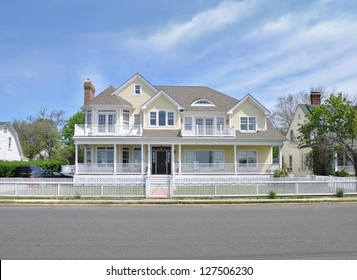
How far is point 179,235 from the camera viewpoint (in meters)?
9.55

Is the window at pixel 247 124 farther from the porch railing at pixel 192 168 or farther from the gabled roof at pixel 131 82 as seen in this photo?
the gabled roof at pixel 131 82

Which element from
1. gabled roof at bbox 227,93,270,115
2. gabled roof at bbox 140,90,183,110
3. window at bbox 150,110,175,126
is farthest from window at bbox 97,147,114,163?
gabled roof at bbox 227,93,270,115

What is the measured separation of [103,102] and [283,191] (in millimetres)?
18282

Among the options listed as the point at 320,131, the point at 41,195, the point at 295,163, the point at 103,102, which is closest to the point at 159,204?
the point at 41,195

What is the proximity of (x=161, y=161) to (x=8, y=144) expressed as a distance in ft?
70.5

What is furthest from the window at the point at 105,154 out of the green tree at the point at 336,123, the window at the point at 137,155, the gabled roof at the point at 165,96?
the green tree at the point at 336,123

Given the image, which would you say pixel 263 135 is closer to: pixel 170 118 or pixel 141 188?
pixel 170 118

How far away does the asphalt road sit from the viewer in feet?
24.6

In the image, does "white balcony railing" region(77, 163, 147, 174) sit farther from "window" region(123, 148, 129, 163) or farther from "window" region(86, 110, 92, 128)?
"window" region(86, 110, 92, 128)

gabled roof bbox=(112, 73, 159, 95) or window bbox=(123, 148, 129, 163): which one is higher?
gabled roof bbox=(112, 73, 159, 95)

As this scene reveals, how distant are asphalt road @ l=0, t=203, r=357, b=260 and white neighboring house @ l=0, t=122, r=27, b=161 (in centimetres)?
3077

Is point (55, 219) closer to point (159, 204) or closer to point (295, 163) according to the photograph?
point (159, 204)

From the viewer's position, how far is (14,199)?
62.8ft

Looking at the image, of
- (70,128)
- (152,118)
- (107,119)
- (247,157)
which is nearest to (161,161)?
(152,118)
